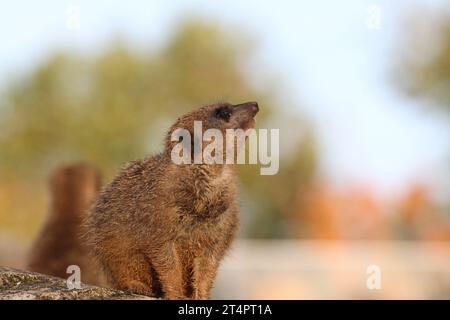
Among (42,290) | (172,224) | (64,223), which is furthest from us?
(64,223)

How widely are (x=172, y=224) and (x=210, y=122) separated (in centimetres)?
100

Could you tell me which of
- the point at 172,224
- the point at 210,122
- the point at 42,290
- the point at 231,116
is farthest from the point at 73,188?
the point at 42,290

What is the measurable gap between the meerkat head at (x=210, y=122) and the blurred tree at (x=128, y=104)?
76.1 feet

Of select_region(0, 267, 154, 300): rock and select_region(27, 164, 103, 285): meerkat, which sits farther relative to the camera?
select_region(27, 164, 103, 285): meerkat

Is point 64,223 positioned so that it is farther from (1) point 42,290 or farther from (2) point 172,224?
(1) point 42,290

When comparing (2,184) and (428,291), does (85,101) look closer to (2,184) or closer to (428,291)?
(2,184)

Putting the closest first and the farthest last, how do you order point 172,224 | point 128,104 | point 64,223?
1. point 172,224
2. point 64,223
3. point 128,104

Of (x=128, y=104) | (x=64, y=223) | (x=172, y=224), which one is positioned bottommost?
(x=172, y=224)

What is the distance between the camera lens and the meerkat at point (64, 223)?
984 cm

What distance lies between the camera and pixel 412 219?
30.1m

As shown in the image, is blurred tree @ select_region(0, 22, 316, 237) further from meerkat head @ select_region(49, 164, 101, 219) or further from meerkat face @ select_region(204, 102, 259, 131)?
meerkat face @ select_region(204, 102, 259, 131)

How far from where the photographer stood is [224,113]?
7461mm

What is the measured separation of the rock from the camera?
5.98 meters

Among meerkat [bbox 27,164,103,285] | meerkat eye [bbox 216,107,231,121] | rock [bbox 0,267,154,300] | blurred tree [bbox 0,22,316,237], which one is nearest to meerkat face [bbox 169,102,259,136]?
meerkat eye [bbox 216,107,231,121]
